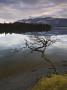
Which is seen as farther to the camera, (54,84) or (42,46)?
(42,46)

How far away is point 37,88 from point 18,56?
50.6 feet

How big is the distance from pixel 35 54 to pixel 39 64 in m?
6.19

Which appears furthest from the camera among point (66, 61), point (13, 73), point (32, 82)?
point (66, 61)

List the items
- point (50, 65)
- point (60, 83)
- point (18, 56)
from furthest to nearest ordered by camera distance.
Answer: point (18, 56) → point (50, 65) → point (60, 83)

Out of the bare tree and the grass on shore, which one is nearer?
the grass on shore

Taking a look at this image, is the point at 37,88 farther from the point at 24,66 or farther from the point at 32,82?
the point at 24,66

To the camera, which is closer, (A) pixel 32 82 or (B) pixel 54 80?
(B) pixel 54 80

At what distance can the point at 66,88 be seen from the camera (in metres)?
14.4

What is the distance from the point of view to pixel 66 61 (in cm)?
2788

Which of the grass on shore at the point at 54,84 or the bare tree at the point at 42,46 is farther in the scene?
the bare tree at the point at 42,46

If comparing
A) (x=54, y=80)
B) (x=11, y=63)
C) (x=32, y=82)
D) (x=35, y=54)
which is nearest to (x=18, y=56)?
(x=35, y=54)

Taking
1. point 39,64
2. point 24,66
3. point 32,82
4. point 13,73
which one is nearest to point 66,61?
point 39,64

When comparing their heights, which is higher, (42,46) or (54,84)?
(42,46)

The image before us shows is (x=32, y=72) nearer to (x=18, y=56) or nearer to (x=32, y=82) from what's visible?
(x=32, y=82)
